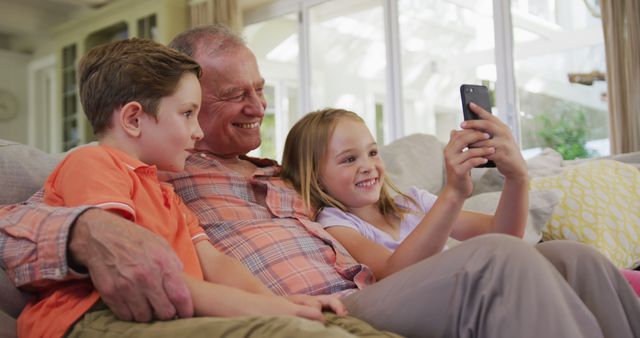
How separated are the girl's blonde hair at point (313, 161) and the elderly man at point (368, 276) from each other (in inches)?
6.1

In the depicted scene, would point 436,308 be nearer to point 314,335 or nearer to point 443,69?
point 314,335

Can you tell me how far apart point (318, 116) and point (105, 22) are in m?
6.07

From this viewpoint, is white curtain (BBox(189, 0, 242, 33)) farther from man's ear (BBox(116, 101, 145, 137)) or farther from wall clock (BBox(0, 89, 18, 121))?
man's ear (BBox(116, 101, 145, 137))

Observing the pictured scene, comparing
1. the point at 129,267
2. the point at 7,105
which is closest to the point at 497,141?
the point at 129,267

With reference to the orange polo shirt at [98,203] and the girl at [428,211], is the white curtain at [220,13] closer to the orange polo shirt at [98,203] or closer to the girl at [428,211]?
the girl at [428,211]

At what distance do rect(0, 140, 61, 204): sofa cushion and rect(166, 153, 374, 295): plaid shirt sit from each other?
0.25 meters

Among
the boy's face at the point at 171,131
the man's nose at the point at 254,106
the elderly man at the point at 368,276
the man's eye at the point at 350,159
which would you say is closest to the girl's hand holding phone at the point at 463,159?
the elderly man at the point at 368,276

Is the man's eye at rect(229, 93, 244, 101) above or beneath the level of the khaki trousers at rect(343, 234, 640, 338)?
above

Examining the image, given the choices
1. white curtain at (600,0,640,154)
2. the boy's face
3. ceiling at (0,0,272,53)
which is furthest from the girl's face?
ceiling at (0,0,272,53)

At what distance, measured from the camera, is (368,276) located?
1223 millimetres

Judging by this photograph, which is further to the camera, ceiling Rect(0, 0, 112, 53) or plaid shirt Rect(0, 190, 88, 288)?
ceiling Rect(0, 0, 112, 53)

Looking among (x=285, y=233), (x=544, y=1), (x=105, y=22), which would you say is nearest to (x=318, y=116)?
(x=285, y=233)

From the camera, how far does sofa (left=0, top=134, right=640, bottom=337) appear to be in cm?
100

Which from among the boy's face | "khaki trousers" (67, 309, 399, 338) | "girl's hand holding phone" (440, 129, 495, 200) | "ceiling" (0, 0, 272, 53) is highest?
"ceiling" (0, 0, 272, 53)
